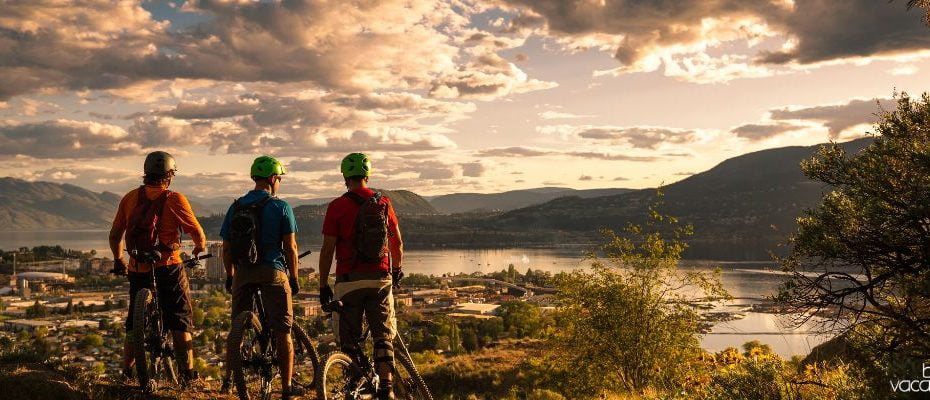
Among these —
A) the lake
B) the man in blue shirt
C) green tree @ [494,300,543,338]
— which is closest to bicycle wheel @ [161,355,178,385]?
the man in blue shirt

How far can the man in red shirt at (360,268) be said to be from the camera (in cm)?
671

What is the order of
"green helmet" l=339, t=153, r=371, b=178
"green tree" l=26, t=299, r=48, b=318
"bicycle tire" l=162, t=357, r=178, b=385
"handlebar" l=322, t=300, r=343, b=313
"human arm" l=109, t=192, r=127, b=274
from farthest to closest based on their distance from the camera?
"green tree" l=26, t=299, r=48, b=318, "bicycle tire" l=162, t=357, r=178, b=385, "human arm" l=109, t=192, r=127, b=274, "green helmet" l=339, t=153, r=371, b=178, "handlebar" l=322, t=300, r=343, b=313

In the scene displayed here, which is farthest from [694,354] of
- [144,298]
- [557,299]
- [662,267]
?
[144,298]

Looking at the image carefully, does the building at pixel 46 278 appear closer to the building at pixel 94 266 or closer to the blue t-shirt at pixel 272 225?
the building at pixel 94 266

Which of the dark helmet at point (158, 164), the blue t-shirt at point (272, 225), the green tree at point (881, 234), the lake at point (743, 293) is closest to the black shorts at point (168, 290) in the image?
the dark helmet at point (158, 164)

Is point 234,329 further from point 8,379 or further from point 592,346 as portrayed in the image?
point 592,346

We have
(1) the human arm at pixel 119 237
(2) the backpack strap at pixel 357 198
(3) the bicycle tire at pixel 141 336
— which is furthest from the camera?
(1) the human arm at pixel 119 237

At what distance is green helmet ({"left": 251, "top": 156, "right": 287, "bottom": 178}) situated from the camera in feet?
23.1

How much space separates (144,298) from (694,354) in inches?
780

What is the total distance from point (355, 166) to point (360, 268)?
1.10m

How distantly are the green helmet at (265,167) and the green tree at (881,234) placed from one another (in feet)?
28.0

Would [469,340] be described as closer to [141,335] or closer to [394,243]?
[141,335]

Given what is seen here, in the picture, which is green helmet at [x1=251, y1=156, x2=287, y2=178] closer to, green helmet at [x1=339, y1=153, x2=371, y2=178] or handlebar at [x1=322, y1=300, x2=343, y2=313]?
green helmet at [x1=339, y1=153, x2=371, y2=178]

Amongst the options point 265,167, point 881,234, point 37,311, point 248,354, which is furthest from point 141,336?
point 37,311
